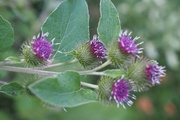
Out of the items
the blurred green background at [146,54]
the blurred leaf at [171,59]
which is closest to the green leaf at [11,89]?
the blurred green background at [146,54]

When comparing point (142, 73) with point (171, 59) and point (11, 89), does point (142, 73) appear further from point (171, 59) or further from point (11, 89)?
point (171, 59)

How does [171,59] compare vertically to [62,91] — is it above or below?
below

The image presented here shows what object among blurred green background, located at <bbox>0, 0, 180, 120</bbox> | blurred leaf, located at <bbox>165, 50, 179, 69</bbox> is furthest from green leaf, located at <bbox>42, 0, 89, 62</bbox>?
blurred leaf, located at <bbox>165, 50, 179, 69</bbox>

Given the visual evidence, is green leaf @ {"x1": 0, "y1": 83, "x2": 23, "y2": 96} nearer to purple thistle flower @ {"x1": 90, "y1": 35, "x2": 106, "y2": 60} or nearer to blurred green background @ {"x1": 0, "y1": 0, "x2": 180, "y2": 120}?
purple thistle flower @ {"x1": 90, "y1": 35, "x2": 106, "y2": 60}

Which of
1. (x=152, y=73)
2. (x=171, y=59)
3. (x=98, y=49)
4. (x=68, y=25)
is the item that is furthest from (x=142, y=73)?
(x=171, y=59)

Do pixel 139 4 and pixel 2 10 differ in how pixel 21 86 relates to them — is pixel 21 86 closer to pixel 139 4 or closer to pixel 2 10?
pixel 2 10

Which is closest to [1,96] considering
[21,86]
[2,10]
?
[2,10]
